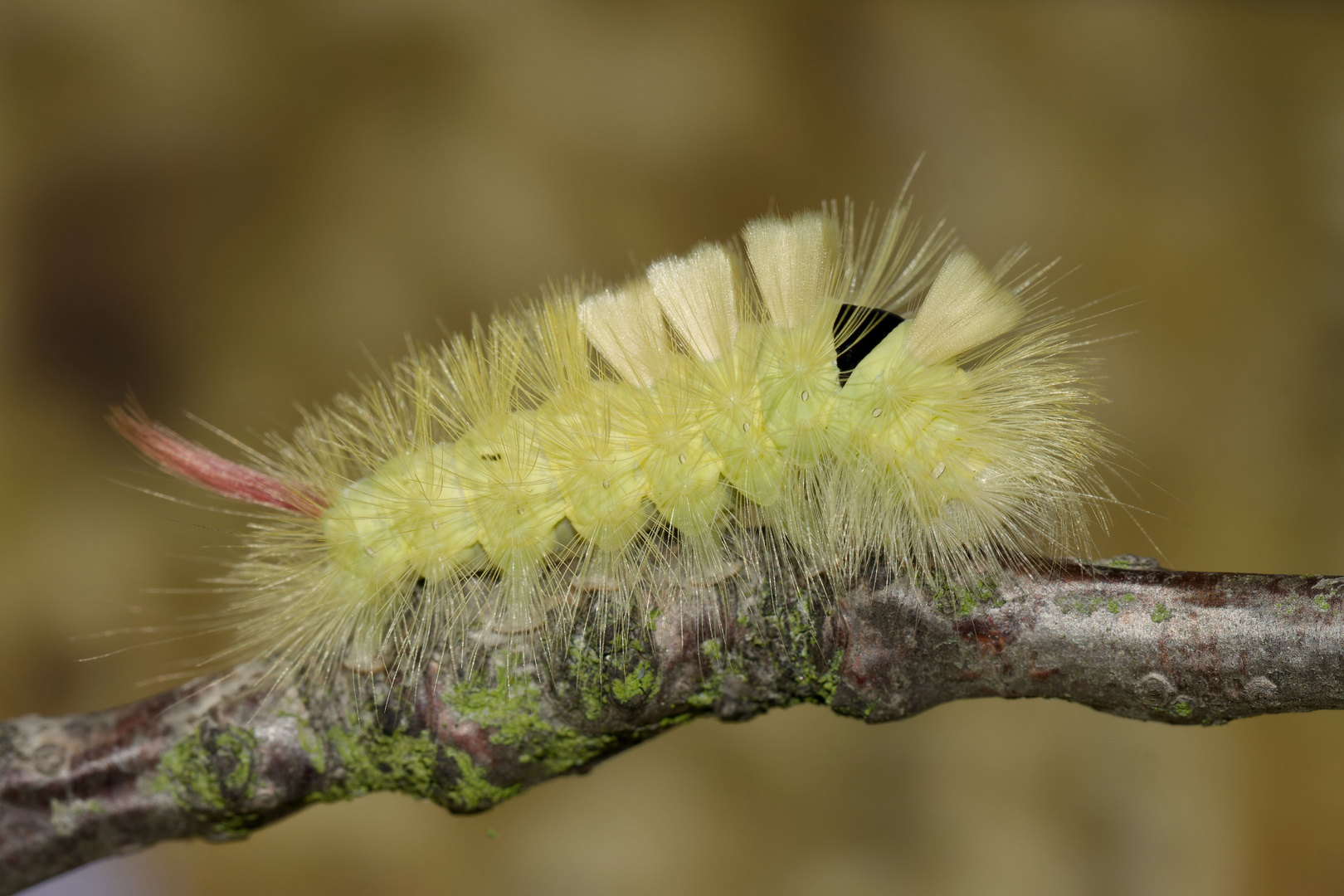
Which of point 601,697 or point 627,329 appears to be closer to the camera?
point 601,697

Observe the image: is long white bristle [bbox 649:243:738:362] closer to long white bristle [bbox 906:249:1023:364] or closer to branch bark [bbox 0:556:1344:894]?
long white bristle [bbox 906:249:1023:364]

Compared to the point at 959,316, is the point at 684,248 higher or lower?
higher

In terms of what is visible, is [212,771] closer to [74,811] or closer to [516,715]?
[74,811]

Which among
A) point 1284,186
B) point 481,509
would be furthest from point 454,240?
point 1284,186

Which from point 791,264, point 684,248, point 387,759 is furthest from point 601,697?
point 684,248

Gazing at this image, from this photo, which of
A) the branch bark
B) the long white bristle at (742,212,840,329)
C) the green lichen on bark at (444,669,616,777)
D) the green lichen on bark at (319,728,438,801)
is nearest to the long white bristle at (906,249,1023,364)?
the long white bristle at (742,212,840,329)

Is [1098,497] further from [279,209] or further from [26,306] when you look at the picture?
[26,306]
